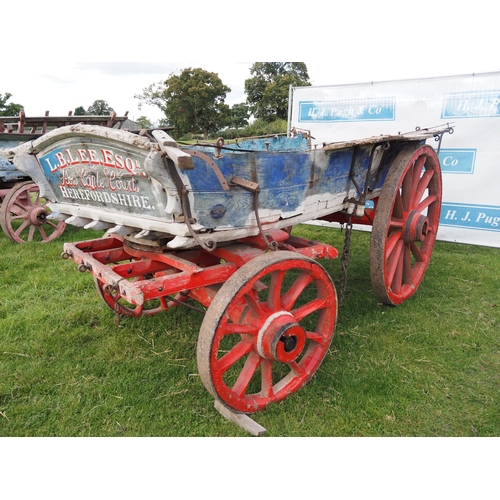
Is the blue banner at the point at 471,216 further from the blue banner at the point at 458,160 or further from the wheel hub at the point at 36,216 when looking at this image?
the wheel hub at the point at 36,216

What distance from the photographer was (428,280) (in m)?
4.25

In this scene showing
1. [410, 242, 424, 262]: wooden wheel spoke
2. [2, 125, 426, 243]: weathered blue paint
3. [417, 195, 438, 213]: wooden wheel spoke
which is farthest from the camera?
[410, 242, 424, 262]: wooden wheel spoke

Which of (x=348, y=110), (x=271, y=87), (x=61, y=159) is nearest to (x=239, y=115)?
(x=271, y=87)

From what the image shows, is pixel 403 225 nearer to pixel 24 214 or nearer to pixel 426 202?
pixel 426 202

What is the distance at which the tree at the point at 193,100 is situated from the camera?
29.1 metres

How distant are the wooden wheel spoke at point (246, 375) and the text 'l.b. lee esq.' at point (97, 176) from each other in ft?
3.36

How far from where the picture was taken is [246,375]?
2.29 metres

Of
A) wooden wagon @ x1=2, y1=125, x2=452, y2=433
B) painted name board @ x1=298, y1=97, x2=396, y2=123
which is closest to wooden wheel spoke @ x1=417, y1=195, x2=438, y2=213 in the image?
wooden wagon @ x1=2, y1=125, x2=452, y2=433

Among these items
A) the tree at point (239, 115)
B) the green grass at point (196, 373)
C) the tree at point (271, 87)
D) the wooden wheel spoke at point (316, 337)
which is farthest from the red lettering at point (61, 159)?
the tree at point (239, 115)

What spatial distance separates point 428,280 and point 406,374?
181cm

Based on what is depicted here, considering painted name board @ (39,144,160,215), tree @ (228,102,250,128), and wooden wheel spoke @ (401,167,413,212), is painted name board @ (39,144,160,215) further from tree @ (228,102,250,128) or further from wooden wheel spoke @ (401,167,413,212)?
tree @ (228,102,250,128)

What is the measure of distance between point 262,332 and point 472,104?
483cm

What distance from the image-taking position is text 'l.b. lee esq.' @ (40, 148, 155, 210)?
2.05 meters

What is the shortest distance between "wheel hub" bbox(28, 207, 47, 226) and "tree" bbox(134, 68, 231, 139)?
23.6 metres
